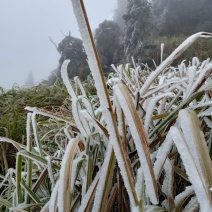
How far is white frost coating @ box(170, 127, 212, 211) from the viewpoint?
0.20m

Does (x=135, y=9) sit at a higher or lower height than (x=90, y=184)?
higher

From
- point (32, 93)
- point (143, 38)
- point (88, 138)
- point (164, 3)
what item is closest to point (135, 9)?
point (143, 38)

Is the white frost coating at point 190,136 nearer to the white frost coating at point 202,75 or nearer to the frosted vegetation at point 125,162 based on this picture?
the frosted vegetation at point 125,162

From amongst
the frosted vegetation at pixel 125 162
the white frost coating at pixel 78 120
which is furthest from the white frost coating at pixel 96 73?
the white frost coating at pixel 78 120

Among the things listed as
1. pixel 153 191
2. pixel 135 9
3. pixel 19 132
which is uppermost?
pixel 135 9

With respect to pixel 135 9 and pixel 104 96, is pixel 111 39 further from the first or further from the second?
pixel 104 96

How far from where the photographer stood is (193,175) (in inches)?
8.4

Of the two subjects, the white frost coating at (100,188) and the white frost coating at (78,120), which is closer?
the white frost coating at (100,188)

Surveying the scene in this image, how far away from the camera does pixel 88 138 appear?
1.24 feet

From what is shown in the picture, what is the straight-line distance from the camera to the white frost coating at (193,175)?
0.20 meters

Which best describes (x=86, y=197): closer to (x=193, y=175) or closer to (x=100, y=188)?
(x=100, y=188)

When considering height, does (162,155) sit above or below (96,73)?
below

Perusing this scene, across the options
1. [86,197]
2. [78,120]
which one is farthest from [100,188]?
[78,120]

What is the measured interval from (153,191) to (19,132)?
0.96 meters
